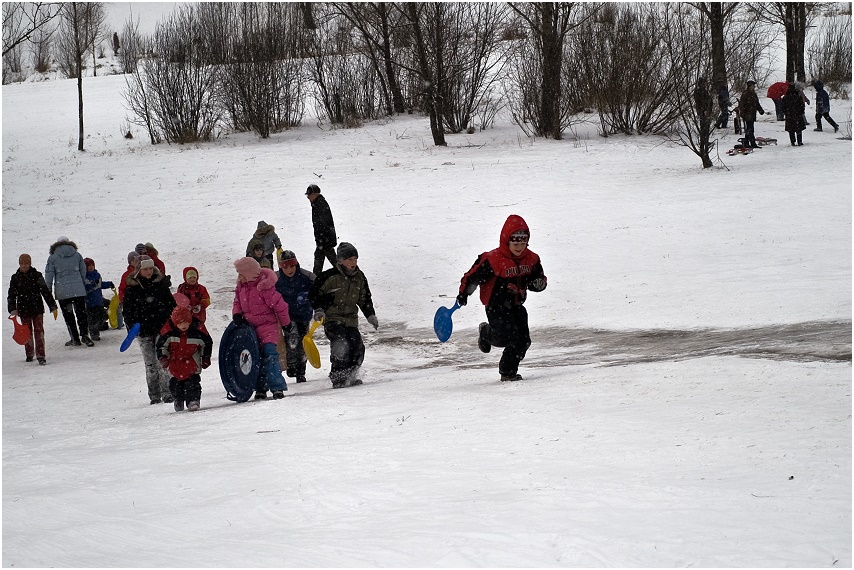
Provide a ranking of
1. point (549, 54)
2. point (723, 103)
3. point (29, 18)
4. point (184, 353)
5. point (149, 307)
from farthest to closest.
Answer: point (549, 54) < point (723, 103) < point (29, 18) < point (149, 307) < point (184, 353)

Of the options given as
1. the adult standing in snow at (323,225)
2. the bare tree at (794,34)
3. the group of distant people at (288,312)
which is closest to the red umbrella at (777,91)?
the bare tree at (794,34)

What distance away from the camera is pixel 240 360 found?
882 centimetres

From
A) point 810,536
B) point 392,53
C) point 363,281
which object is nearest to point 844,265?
point 363,281

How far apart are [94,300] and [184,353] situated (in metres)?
6.18

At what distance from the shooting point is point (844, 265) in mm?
12586

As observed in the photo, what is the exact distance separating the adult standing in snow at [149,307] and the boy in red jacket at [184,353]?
77 centimetres

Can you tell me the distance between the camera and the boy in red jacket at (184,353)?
8500 millimetres

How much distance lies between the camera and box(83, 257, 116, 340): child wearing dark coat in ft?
45.1

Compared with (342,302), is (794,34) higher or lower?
higher

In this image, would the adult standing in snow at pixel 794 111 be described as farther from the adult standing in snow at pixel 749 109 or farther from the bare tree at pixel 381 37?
the bare tree at pixel 381 37

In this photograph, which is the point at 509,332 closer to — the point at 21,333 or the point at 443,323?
the point at 443,323

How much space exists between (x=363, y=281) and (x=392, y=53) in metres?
23.8

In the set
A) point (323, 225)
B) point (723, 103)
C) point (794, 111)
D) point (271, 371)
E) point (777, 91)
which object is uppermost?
point (777, 91)

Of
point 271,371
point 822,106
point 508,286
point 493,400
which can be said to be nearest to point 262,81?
point 822,106
